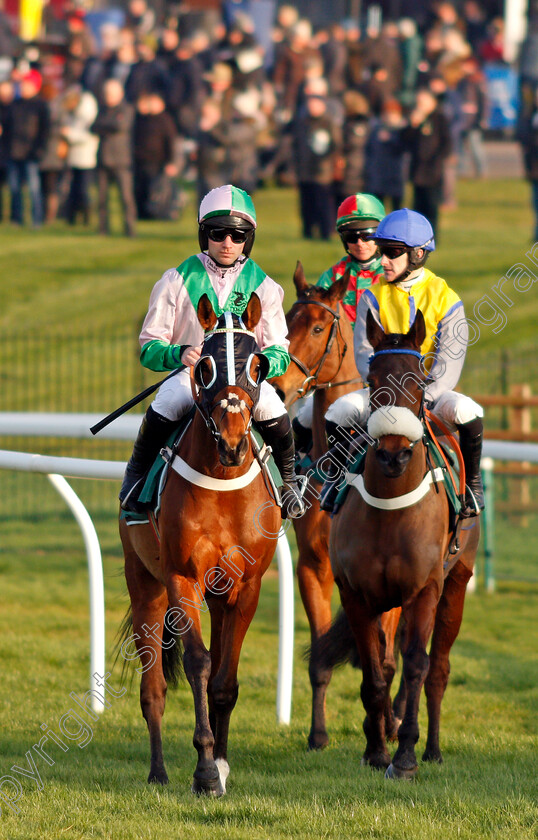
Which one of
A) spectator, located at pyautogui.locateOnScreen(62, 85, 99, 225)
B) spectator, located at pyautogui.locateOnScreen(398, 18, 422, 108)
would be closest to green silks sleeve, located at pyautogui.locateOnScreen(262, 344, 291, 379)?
spectator, located at pyautogui.locateOnScreen(62, 85, 99, 225)

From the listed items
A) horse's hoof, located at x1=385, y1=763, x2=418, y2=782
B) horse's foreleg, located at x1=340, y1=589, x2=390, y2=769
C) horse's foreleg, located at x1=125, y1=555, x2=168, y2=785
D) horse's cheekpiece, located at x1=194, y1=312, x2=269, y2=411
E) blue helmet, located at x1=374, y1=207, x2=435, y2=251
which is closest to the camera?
horse's cheekpiece, located at x1=194, y1=312, x2=269, y2=411

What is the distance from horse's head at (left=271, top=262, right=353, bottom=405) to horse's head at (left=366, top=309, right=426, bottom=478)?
4.22 ft

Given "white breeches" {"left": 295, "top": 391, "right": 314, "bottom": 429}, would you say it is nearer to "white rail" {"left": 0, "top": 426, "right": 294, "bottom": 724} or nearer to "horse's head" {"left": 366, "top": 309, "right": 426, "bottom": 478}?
"white rail" {"left": 0, "top": 426, "right": 294, "bottom": 724}

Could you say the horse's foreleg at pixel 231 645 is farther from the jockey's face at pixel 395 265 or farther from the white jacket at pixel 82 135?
the white jacket at pixel 82 135

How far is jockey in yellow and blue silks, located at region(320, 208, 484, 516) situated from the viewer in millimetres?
5598

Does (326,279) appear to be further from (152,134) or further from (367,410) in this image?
(152,134)

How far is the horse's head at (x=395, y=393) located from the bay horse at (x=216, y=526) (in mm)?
480

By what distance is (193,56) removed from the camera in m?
18.3

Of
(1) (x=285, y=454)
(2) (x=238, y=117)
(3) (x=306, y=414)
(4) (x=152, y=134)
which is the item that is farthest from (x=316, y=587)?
(2) (x=238, y=117)

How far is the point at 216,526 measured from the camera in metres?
4.85

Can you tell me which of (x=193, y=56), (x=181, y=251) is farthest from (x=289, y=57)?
(x=181, y=251)

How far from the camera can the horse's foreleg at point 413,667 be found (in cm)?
500

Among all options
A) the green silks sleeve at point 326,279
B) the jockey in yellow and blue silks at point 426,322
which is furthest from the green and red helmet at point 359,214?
the jockey in yellow and blue silks at point 426,322

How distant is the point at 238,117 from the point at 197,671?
46.4 ft
